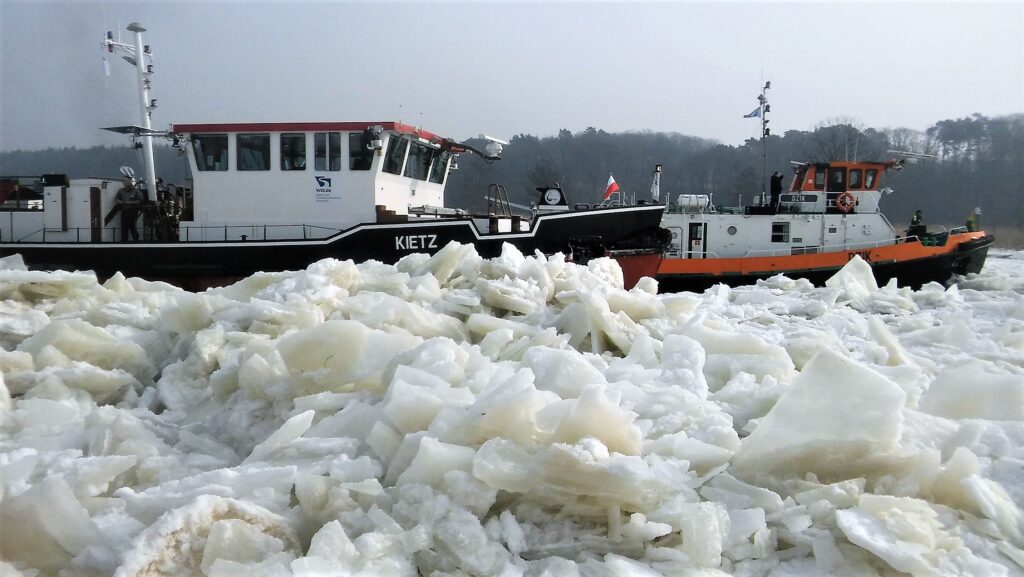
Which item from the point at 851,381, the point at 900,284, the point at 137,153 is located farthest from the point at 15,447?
the point at 900,284

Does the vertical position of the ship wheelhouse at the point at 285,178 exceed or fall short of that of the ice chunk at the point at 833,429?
it exceeds it

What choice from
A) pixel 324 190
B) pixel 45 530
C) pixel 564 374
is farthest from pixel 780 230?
pixel 45 530

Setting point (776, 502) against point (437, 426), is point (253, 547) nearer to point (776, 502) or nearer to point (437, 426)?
point (437, 426)

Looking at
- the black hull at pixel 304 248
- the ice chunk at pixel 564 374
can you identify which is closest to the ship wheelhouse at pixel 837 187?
the black hull at pixel 304 248

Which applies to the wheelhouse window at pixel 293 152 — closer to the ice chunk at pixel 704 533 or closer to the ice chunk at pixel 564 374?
the ice chunk at pixel 564 374

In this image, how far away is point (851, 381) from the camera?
2.02m

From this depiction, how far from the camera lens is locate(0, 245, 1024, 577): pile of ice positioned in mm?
1666

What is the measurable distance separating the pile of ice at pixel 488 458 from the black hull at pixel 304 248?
23.0ft

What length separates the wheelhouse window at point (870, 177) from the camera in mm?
15398

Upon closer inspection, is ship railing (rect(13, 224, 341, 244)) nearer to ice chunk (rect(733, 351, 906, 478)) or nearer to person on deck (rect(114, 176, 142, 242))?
person on deck (rect(114, 176, 142, 242))

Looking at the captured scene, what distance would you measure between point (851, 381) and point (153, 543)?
1845 millimetres

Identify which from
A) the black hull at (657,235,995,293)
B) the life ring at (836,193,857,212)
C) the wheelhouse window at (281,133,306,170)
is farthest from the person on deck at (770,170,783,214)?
the wheelhouse window at (281,133,306,170)

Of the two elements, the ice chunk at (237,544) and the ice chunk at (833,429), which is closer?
the ice chunk at (237,544)

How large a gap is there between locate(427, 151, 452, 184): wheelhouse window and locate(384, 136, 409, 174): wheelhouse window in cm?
112
